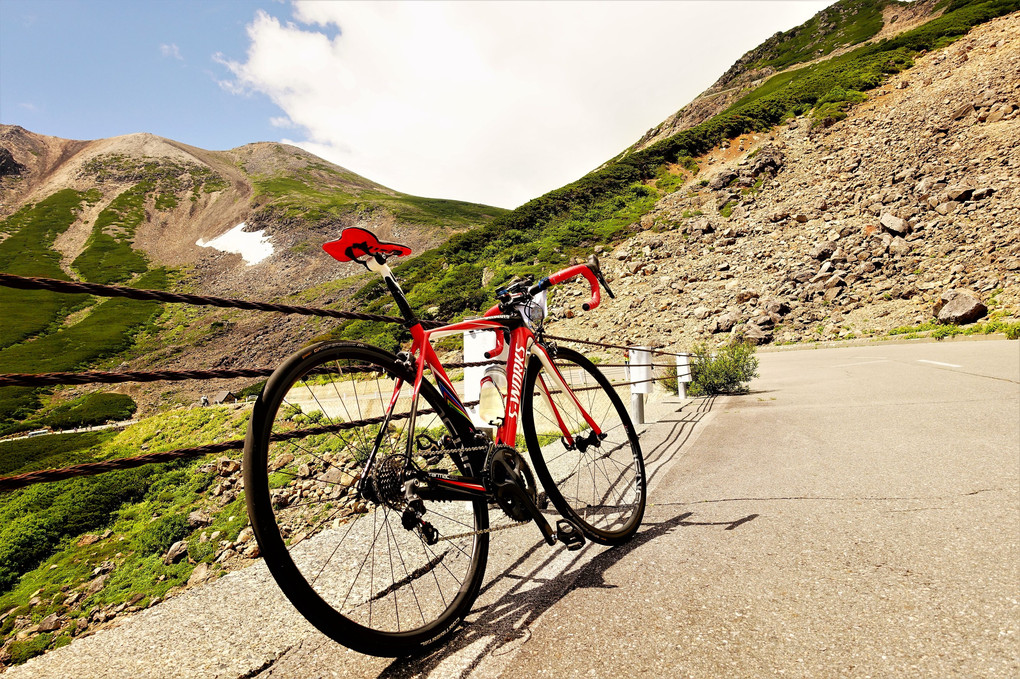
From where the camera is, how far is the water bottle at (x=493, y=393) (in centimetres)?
251

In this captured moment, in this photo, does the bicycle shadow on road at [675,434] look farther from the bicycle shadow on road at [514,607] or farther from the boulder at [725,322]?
the boulder at [725,322]

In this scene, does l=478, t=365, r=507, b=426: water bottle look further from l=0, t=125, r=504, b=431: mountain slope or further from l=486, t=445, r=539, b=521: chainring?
l=0, t=125, r=504, b=431: mountain slope

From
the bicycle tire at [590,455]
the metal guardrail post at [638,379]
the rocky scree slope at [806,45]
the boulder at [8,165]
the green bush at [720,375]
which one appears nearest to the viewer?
the bicycle tire at [590,455]

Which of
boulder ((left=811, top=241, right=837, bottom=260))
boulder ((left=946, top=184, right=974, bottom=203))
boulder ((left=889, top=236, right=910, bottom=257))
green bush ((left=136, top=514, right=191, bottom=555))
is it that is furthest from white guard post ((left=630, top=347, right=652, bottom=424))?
boulder ((left=946, top=184, right=974, bottom=203))

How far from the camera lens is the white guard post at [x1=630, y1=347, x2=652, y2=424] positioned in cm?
648

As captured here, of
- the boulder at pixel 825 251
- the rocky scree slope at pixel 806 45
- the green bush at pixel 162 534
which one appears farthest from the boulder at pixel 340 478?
the rocky scree slope at pixel 806 45

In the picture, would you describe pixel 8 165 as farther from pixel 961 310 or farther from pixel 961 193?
pixel 961 193

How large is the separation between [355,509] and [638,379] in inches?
227

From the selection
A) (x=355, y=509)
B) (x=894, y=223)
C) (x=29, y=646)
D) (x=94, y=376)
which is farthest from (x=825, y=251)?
(x=29, y=646)

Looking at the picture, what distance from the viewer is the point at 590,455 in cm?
321

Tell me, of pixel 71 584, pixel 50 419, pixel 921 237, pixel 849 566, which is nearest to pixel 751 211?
pixel 921 237

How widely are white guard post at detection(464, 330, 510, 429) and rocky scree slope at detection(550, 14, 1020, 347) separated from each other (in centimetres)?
1912

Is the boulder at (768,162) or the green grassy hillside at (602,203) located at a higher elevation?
the green grassy hillside at (602,203)

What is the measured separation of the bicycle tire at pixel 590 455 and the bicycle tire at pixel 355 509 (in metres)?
0.56
